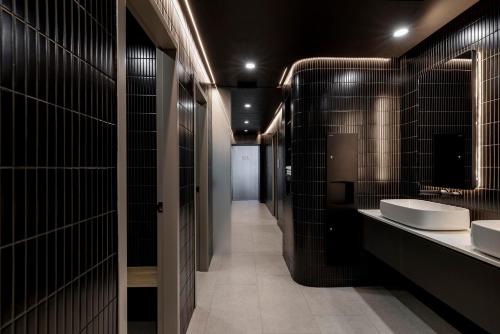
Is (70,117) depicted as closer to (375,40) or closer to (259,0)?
(259,0)

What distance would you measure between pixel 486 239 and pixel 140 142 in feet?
8.25

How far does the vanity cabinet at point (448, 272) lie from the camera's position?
161 cm

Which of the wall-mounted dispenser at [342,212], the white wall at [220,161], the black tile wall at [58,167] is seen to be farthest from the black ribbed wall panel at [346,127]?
the black tile wall at [58,167]

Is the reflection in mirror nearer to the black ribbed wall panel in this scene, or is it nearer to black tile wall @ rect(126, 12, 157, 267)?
the black ribbed wall panel

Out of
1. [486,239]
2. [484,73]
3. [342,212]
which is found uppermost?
[484,73]

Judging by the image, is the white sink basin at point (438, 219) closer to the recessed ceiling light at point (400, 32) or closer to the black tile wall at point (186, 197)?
the recessed ceiling light at point (400, 32)

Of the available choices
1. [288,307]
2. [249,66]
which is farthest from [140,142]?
[288,307]

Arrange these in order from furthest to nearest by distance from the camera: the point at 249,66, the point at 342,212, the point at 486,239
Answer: the point at 249,66
the point at 342,212
the point at 486,239

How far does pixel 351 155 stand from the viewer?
3.39m

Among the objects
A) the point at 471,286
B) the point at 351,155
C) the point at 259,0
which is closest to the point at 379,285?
the point at 351,155

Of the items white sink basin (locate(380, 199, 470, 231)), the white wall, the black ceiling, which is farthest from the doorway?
white sink basin (locate(380, 199, 470, 231))

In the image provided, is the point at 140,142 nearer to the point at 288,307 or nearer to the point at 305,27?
the point at 305,27

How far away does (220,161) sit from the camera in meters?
4.64

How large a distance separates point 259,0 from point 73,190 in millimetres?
1899
